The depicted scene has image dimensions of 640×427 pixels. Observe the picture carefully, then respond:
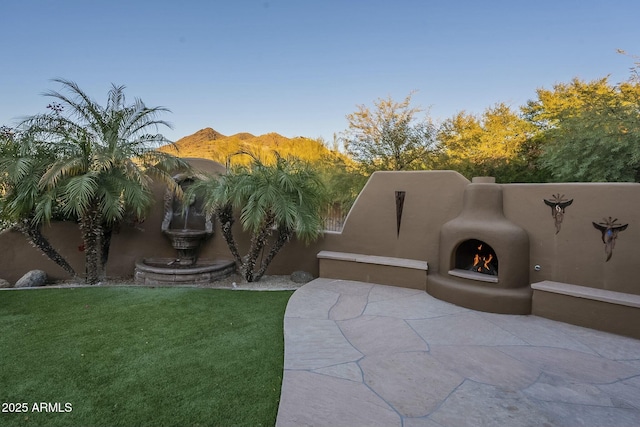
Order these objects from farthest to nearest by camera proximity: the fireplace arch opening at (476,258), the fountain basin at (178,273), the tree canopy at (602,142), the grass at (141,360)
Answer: the tree canopy at (602,142)
the fountain basin at (178,273)
the fireplace arch opening at (476,258)
the grass at (141,360)

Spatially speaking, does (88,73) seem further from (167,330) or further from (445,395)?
(445,395)

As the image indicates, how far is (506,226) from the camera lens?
5.39 metres

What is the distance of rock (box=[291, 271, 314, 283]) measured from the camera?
7.55m

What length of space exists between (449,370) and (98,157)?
7.33 metres

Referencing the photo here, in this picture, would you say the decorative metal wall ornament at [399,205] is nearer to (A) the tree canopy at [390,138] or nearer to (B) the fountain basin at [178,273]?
(B) the fountain basin at [178,273]

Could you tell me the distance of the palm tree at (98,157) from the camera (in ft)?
20.9

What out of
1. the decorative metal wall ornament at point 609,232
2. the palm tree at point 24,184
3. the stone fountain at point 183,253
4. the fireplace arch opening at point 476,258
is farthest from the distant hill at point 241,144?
the decorative metal wall ornament at point 609,232

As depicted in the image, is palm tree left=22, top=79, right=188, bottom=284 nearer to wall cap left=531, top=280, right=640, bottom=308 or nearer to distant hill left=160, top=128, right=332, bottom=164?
wall cap left=531, top=280, right=640, bottom=308

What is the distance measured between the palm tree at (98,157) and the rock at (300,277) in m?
3.68

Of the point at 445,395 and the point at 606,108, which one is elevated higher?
the point at 606,108

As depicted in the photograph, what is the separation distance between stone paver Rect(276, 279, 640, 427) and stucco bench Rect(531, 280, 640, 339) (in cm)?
17

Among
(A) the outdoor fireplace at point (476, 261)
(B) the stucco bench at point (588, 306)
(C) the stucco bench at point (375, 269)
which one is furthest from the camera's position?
(C) the stucco bench at point (375, 269)

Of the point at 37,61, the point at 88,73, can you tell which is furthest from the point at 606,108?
the point at 37,61

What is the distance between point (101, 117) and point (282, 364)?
7.17m
